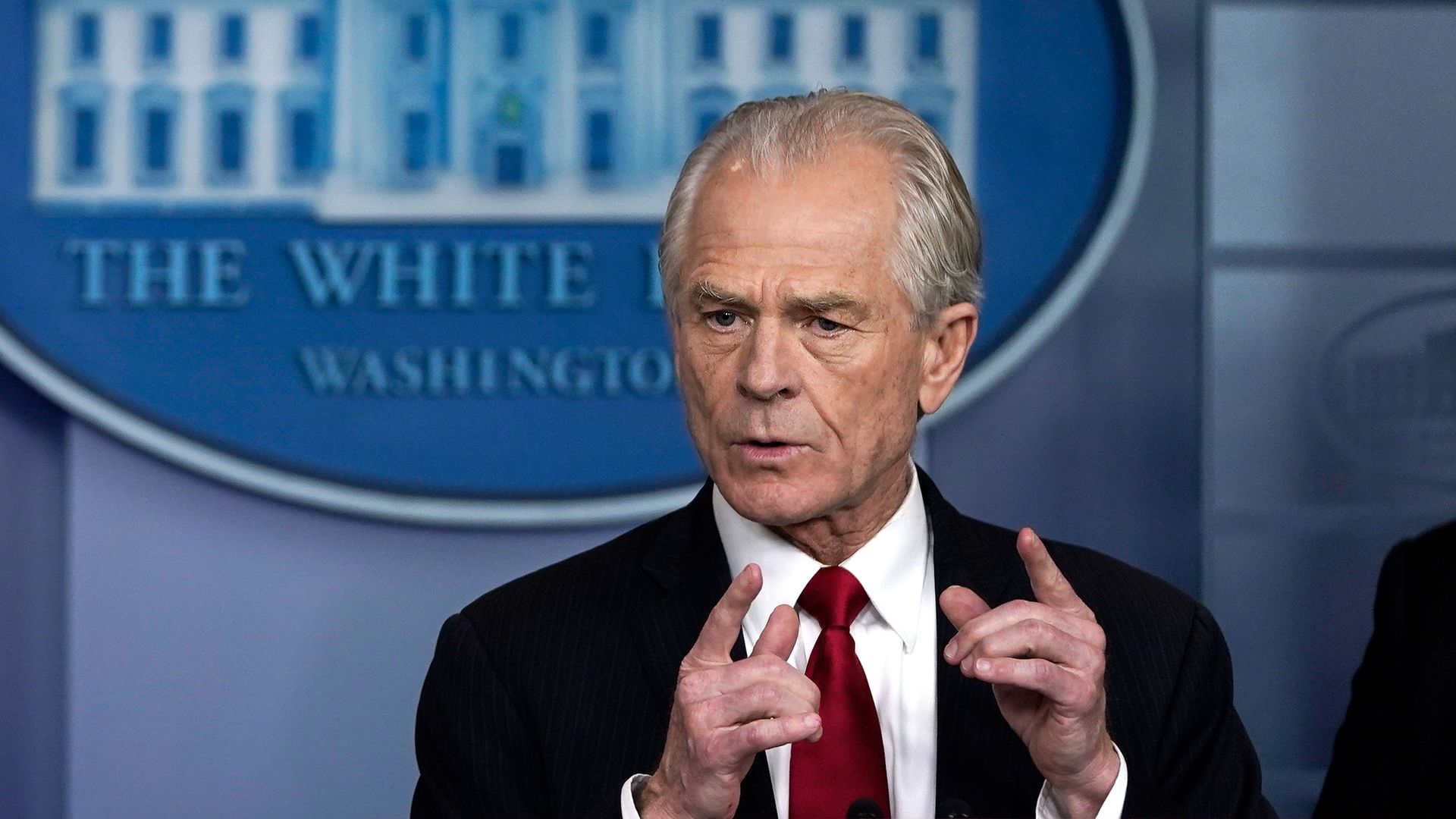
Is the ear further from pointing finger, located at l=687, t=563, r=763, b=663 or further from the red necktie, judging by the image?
pointing finger, located at l=687, t=563, r=763, b=663

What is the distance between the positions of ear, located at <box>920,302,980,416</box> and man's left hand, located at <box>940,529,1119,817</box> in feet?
1.07

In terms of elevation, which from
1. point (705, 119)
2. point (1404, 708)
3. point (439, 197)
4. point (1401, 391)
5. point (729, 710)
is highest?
point (705, 119)

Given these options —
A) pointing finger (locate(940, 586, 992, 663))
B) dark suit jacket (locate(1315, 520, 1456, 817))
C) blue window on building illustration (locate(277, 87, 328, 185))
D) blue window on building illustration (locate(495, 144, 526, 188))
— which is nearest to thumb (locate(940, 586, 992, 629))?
pointing finger (locate(940, 586, 992, 663))

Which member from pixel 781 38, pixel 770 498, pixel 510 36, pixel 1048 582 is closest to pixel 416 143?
pixel 510 36

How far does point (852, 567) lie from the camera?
165 centimetres

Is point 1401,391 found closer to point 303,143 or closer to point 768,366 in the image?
point 768,366

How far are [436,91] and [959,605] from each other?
1.40 m

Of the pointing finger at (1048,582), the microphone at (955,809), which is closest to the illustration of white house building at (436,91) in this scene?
the pointing finger at (1048,582)

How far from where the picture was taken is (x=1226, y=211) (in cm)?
247

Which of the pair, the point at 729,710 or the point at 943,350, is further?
the point at 943,350

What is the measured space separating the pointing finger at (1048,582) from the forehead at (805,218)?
33 cm

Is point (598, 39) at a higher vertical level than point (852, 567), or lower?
higher

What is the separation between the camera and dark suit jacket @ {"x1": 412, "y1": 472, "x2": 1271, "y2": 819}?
1.59m

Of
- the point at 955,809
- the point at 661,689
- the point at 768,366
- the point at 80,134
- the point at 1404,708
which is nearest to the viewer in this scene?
the point at 955,809
